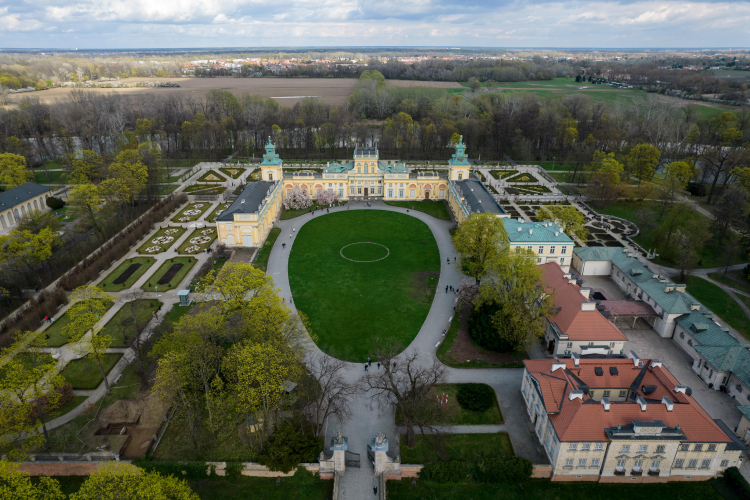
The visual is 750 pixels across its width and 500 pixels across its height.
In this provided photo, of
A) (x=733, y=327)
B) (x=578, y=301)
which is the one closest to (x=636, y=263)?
(x=733, y=327)

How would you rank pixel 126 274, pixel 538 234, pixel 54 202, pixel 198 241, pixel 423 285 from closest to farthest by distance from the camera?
1. pixel 423 285
2. pixel 538 234
3. pixel 126 274
4. pixel 198 241
5. pixel 54 202

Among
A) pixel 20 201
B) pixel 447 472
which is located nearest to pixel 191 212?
pixel 20 201

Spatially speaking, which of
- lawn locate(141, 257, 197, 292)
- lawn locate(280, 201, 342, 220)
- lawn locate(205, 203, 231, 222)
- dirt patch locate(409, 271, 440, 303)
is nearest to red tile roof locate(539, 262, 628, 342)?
dirt patch locate(409, 271, 440, 303)

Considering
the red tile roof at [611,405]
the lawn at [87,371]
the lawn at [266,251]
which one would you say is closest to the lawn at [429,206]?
the lawn at [266,251]

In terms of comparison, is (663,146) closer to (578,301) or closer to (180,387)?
(578,301)

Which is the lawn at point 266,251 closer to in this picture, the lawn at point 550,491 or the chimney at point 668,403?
the lawn at point 550,491

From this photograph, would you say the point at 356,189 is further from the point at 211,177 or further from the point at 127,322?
the point at 127,322
